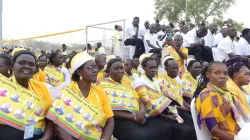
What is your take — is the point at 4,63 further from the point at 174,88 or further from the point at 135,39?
the point at 135,39

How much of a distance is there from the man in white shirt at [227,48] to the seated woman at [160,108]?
3.68 m

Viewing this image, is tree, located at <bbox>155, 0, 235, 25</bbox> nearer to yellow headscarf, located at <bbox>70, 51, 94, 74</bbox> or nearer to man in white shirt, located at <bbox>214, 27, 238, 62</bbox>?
man in white shirt, located at <bbox>214, 27, 238, 62</bbox>

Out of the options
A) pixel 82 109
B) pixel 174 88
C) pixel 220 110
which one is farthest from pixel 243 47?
pixel 82 109

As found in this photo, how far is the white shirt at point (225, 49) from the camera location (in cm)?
764

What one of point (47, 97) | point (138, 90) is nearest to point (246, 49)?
point (138, 90)

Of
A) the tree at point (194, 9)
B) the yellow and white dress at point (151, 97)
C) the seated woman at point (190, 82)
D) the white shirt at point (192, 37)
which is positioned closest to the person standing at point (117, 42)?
the white shirt at point (192, 37)

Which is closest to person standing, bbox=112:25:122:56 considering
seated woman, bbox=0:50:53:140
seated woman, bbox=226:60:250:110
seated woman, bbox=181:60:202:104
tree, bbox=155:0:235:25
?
seated woman, bbox=181:60:202:104

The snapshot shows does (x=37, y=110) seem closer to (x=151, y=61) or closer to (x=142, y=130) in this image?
(x=142, y=130)

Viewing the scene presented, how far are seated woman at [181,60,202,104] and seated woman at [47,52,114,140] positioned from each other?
2.40 meters

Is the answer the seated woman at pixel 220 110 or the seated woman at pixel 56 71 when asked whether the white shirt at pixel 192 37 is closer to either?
the seated woman at pixel 56 71

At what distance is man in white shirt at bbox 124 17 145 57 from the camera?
943cm

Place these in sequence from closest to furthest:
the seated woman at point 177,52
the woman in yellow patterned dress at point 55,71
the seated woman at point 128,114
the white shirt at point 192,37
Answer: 1. the seated woman at point 128,114
2. the woman in yellow patterned dress at point 55,71
3. the seated woman at point 177,52
4. the white shirt at point 192,37

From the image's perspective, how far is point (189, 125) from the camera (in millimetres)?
4434

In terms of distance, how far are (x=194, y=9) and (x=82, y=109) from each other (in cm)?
3658
